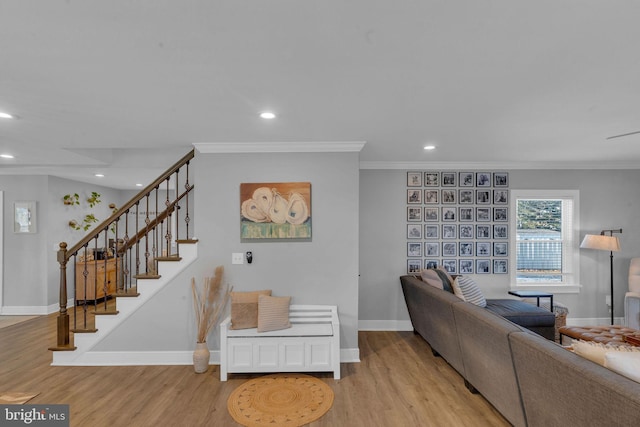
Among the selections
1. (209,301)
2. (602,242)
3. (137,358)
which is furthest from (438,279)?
(137,358)

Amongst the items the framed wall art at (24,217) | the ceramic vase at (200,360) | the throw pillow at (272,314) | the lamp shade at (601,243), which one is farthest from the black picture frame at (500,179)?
the framed wall art at (24,217)

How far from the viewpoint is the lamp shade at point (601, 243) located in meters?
4.21

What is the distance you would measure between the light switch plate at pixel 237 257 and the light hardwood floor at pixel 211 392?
113 cm

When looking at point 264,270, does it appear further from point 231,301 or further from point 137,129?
point 137,129

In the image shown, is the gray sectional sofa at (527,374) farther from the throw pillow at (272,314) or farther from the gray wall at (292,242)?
the throw pillow at (272,314)

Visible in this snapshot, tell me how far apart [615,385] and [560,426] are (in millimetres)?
463

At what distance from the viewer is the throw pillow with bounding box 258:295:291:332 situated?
3.12 metres

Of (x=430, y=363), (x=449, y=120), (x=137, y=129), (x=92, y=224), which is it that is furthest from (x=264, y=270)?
(x=92, y=224)

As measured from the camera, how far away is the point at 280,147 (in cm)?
342

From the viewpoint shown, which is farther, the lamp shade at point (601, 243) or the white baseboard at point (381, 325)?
the white baseboard at point (381, 325)

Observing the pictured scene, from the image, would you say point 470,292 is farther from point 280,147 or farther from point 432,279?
point 280,147

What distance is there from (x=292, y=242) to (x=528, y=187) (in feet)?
12.1

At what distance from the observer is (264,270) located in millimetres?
3480

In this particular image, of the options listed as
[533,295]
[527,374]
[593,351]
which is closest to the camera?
[593,351]
